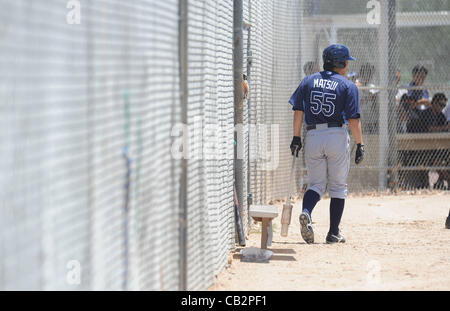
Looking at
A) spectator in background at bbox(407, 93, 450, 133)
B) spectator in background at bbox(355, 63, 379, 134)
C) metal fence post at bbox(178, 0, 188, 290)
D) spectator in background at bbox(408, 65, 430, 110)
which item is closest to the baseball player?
metal fence post at bbox(178, 0, 188, 290)

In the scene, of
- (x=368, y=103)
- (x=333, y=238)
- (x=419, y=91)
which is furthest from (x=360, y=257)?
(x=419, y=91)

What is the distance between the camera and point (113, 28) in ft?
12.9

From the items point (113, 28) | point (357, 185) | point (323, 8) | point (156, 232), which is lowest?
point (357, 185)

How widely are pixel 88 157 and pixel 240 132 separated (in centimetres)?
435

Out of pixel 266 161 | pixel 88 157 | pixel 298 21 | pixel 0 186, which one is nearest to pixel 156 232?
pixel 88 157

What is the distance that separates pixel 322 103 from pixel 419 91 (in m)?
6.14

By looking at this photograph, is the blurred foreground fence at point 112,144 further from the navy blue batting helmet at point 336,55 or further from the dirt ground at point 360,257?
the navy blue batting helmet at point 336,55

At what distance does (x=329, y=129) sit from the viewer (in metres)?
7.77

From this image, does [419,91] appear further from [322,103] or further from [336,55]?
[322,103]

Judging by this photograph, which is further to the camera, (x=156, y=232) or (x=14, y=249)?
(x=156, y=232)

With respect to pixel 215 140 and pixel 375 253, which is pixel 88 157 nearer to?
pixel 215 140

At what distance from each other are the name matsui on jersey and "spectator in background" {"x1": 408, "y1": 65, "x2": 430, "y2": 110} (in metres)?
5.77

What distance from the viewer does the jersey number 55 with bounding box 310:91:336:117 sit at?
304 inches

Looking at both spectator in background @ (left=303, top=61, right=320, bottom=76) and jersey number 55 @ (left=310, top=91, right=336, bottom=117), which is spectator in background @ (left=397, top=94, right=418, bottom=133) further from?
jersey number 55 @ (left=310, top=91, right=336, bottom=117)
